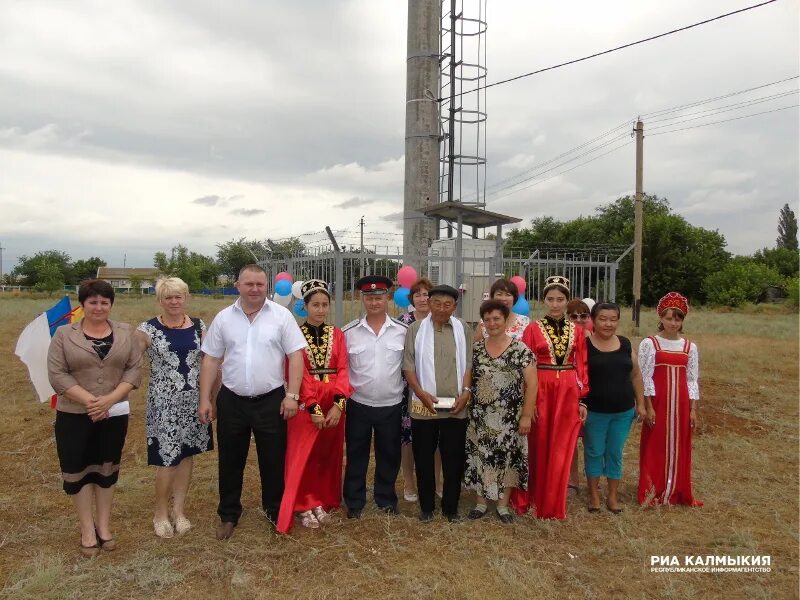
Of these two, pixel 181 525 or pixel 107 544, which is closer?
pixel 107 544

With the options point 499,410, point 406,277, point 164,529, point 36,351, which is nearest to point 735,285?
point 406,277

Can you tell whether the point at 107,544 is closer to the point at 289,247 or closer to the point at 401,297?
the point at 401,297

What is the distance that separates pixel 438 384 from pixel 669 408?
69.1 inches

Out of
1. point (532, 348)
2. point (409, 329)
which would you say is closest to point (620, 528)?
point (532, 348)

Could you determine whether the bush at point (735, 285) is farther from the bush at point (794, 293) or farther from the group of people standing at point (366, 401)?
the group of people standing at point (366, 401)

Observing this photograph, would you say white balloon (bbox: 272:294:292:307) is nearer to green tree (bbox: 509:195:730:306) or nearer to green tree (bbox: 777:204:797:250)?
green tree (bbox: 509:195:730:306)

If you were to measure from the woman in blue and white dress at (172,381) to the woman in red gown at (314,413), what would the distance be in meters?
0.61

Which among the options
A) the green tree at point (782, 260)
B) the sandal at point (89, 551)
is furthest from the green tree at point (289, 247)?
the green tree at point (782, 260)

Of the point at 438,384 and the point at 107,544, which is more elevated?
the point at 438,384

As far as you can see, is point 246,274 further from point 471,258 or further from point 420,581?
point 471,258

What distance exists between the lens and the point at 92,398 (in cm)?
340

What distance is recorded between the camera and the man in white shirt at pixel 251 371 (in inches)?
144

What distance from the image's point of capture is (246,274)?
3693 mm

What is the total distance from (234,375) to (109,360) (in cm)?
69
